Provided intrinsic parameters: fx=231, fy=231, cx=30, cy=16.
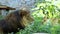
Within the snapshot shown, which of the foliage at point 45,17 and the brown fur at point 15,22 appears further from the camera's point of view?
the foliage at point 45,17

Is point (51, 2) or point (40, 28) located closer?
point (40, 28)

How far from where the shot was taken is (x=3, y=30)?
369 centimetres

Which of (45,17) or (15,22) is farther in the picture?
(45,17)

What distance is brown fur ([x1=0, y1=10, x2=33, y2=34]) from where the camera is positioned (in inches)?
144

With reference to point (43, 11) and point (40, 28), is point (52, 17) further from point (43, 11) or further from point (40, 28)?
point (40, 28)

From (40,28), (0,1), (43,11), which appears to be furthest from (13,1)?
(40,28)

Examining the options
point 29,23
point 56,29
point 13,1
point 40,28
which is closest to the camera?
point 56,29

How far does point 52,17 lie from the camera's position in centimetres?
404

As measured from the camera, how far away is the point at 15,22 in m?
3.67

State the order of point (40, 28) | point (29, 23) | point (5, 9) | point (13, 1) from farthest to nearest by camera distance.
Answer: point (13, 1)
point (5, 9)
point (29, 23)
point (40, 28)

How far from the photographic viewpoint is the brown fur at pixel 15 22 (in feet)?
12.0

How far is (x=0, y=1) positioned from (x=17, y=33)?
4145mm

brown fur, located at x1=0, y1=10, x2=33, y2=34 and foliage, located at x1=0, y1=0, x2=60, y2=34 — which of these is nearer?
brown fur, located at x1=0, y1=10, x2=33, y2=34

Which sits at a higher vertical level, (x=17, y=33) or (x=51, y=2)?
(x=51, y=2)
